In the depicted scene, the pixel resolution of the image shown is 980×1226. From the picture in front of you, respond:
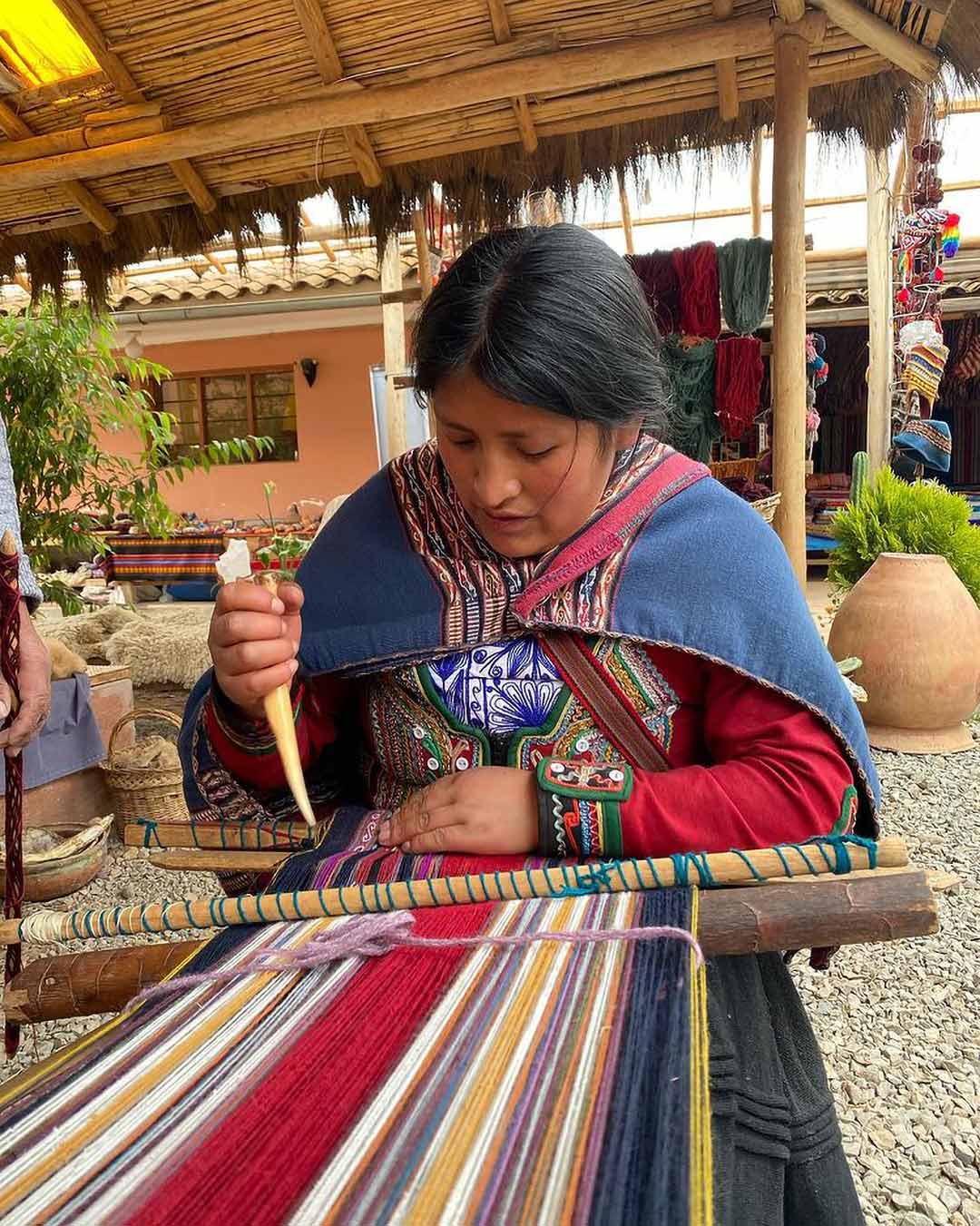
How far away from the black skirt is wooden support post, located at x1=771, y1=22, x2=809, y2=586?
282 centimetres

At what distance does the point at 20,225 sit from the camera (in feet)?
16.3

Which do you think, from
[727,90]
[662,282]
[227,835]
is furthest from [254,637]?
[662,282]

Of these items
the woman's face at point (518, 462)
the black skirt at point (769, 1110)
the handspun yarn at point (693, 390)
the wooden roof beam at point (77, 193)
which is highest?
the wooden roof beam at point (77, 193)

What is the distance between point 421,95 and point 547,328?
303cm

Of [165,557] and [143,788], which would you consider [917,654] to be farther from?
[165,557]

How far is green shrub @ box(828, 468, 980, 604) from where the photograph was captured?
17.6 ft

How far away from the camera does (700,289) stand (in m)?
4.98

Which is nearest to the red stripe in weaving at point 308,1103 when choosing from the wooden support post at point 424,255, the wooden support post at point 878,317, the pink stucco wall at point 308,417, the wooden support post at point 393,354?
the wooden support post at point 424,255

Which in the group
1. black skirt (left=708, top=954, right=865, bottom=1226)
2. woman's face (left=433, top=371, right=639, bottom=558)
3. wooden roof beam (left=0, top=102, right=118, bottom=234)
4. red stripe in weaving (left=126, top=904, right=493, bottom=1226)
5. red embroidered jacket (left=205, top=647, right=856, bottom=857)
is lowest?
black skirt (left=708, top=954, right=865, bottom=1226)

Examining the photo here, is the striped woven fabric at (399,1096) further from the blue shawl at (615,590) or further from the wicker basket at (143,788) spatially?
the wicker basket at (143,788)

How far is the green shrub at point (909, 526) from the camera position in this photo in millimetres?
5355

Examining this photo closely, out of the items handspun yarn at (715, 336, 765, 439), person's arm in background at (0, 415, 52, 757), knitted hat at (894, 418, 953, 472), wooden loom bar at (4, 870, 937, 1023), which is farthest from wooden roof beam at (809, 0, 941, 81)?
wooden loom bar at (4, 870, 937, 1023)

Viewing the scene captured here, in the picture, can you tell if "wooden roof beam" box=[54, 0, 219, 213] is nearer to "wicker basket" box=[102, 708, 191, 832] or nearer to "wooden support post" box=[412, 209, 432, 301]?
"wooden support post" box=[412, 209, 432, 301]

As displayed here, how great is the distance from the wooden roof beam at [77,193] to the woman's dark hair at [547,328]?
362 cm
